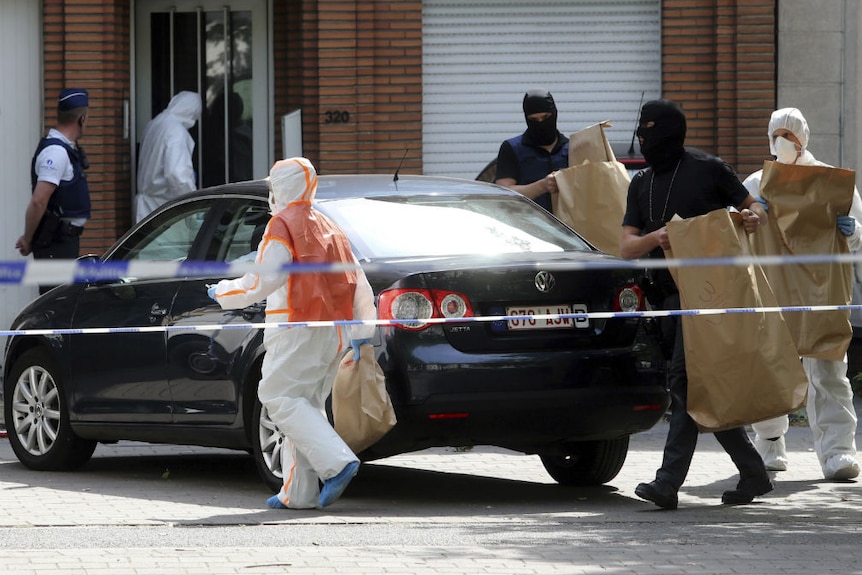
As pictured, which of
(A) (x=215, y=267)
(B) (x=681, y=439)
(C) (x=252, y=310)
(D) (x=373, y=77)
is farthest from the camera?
(D) (x=373, y=77)

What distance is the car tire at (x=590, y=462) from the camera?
8914 mm

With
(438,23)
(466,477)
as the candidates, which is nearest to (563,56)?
(438,23)

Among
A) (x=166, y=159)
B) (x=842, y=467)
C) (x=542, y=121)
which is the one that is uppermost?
(x=542, y=121)

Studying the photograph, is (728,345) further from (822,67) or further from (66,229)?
(822,67)

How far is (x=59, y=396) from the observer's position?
382 inches

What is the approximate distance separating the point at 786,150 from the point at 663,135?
1.47 meters

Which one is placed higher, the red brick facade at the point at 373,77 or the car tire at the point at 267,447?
the red brick facade at the point at 373,77

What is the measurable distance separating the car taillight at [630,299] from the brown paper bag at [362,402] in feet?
3.95

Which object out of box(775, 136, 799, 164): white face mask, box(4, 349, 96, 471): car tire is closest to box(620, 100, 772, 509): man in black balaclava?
box(775, 136, 799, 164): white face mask

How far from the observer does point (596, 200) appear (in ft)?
32.6

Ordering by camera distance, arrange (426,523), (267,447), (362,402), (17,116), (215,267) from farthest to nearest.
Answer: (17,116), (267,447), (362,402), (426,523), (215,267)

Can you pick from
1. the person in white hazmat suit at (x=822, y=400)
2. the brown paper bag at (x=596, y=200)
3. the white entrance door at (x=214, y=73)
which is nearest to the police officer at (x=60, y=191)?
the brown paper bag at (x=596, y=200)

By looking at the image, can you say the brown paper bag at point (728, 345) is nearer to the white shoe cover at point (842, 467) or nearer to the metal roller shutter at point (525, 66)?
the white shoe cover at point (842, 467)

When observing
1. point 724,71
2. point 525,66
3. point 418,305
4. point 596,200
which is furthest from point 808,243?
point 525,66
